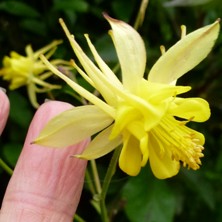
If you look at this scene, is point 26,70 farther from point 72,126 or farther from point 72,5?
point 72,126

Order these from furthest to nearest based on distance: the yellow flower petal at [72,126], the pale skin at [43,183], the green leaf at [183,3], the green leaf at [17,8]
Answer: the green leaf at [17,8], the green leaf at [183,3], the pale skin at [43,183], the yellow flower petal at [72,126]

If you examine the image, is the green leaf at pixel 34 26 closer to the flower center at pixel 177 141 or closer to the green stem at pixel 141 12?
the green stem at pixel 141 12

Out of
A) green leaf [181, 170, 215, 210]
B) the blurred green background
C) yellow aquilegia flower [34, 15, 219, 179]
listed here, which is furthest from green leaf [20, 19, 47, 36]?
yellow aquilegia flower [34, 15, 219, 179]

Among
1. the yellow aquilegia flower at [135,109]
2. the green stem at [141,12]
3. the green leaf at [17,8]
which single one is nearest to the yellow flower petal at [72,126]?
the yellow aquilegia flower at [135,109]

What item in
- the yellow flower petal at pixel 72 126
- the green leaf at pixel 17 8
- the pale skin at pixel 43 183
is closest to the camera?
the yellow flower petal at pixel 72 126

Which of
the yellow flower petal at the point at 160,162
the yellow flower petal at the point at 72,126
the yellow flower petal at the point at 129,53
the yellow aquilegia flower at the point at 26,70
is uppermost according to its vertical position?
the yellow flower petal at the point at 129,53

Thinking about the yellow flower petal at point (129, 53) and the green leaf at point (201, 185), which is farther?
the green leaf at point (201, 185)

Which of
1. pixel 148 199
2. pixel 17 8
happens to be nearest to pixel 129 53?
pixel 148 199

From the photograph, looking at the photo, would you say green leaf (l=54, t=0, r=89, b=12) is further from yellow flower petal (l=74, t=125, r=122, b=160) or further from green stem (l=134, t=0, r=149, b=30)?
yellow flower petal (l=74, t=125, r=122, b=160)
